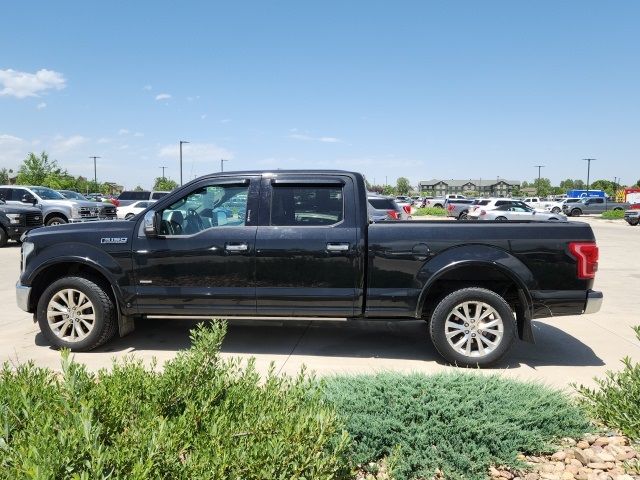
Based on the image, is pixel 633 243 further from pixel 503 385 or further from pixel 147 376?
pixel 147 376

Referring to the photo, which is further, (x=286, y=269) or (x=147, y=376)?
(x=286, y=269)

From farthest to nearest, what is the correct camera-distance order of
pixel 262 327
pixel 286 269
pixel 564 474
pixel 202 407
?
1. pixel 262 327
2. pixel 286 269
3. pixel 564 474
4. pixel 202 407

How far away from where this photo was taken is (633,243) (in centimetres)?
1852

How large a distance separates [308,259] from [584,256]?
8.92 feet

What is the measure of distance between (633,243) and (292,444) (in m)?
20.4

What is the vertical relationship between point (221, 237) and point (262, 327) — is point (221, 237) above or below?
above

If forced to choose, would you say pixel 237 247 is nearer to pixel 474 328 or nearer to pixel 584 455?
pixel 474 328

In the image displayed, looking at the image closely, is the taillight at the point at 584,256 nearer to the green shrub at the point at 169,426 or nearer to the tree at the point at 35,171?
the green shrub at the point at 169,426

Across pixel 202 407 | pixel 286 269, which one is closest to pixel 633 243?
pixel 286 269

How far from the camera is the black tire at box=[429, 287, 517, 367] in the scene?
4816mm

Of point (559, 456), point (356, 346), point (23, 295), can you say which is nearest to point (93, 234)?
point (23, 295)

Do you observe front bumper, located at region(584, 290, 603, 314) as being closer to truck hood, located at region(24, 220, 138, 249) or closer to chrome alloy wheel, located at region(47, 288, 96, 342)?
truck hood, located at region(24, 220, 138, 249)

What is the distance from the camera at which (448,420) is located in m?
2.94

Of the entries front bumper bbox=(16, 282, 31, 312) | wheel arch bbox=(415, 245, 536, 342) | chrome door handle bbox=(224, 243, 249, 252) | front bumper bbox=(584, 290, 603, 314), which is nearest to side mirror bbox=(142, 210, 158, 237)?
chrome door handle bbox=(224, 243, 249, 252)
